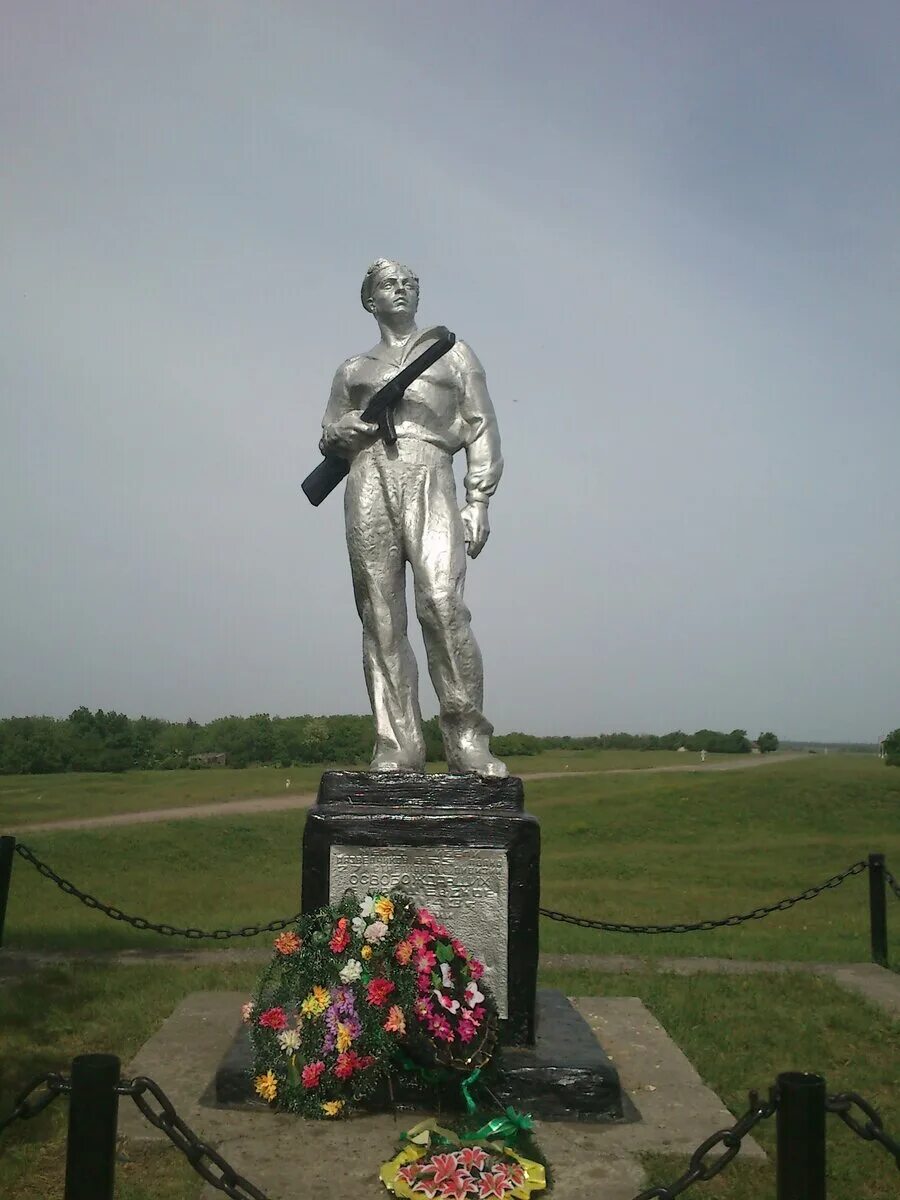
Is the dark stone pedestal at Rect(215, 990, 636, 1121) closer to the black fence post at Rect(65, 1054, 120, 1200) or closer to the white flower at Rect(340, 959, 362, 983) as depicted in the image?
the white flower at Rect(340, 959, 362, 983)

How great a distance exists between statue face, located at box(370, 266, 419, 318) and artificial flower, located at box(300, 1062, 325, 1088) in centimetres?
381

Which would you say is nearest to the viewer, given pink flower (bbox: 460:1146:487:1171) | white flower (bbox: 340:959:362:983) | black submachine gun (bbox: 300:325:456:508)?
pink flower (bbox: 460:1146:487:1171)

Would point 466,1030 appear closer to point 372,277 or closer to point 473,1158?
point 473,1158

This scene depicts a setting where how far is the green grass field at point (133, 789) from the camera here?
16.3 metres

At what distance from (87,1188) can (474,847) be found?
2.60 m

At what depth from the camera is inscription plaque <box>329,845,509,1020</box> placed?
4.82 meters

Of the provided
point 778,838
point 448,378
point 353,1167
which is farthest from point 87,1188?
point 778,838

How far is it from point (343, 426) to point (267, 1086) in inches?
127

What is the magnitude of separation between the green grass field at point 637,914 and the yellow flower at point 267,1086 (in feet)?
1.53

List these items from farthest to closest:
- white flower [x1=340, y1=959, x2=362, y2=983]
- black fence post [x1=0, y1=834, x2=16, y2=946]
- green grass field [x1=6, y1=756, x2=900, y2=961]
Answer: green grass field [x1=6, y1=756, x2=900, y2=961] < black fence post [x1=0, y1=834, x2=16, y2=946] < white flower [x1=340, y1=959, x2=362, y2=983]

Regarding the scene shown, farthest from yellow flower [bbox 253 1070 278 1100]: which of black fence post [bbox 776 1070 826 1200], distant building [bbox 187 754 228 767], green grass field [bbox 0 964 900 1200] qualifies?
distant building [bbox 187 754 228 767]

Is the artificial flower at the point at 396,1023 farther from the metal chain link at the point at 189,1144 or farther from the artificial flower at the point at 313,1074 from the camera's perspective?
the metal chain link at the point at 189,1144

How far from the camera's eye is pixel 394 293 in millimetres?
5734

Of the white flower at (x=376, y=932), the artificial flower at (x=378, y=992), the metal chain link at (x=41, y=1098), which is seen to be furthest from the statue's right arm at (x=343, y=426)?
the metal chain link at (x=41, y=1098)
